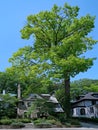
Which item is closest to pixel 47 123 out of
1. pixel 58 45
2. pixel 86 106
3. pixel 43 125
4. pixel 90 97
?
pixel 43 125

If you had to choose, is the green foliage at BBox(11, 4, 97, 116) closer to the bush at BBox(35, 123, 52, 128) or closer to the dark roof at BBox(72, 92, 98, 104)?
the bush at BBox(35, 123, 52, 128)

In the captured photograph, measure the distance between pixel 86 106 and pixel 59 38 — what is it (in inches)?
1120

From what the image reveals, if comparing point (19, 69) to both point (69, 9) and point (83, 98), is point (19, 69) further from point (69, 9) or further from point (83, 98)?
point (83, 98)

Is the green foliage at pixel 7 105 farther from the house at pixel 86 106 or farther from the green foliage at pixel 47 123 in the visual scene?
the house at pixel 86 106

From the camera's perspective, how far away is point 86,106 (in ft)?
206

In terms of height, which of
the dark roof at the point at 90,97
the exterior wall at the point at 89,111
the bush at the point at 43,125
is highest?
the dark roof at the point at 90,97

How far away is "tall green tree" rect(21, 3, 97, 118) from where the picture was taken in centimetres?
3428

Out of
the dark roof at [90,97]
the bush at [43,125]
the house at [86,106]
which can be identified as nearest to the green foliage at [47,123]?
the bush at [43,125]

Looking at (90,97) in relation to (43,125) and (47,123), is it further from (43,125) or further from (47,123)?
(43,125)

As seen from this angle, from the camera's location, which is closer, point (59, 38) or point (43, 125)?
point (43, 125)

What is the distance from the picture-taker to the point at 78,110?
64.7 meters

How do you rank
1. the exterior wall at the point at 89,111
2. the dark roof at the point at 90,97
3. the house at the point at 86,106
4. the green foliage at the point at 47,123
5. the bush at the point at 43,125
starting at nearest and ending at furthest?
the bush at the point at 43,125 < the green foliage at the point at 47,123 < the exterior wall at the point at 89,111 < the house at the point at 86,106 < the dark roof at the point at 90,97

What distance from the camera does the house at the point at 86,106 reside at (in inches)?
2435

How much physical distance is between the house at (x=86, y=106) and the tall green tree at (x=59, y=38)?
84.7ft
